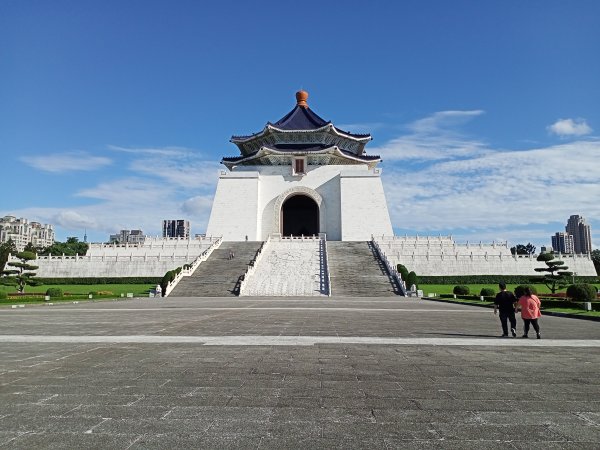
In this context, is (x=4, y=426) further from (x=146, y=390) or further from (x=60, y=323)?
(x=60, y=323)

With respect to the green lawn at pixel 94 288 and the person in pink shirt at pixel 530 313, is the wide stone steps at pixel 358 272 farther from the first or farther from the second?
the person in pink shirt at pixel 530 313

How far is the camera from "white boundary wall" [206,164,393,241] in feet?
135

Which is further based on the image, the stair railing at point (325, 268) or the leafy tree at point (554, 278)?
the leafy tree at point (554, 278)

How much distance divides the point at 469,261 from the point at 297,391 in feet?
98.4

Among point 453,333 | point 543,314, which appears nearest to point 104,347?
point 453,333

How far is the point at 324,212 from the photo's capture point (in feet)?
141

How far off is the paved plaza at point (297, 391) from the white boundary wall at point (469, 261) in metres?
23.4

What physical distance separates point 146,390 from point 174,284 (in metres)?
21.5

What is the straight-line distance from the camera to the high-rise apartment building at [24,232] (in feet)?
337

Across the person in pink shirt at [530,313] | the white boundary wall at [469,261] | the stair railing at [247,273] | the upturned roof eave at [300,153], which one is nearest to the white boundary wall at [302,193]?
the upturned roof eave at [300,153]

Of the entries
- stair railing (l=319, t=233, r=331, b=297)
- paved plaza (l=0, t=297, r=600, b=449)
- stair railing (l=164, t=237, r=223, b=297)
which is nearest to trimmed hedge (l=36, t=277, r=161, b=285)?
stair railing (l=164, t=237, r=223, b=297)

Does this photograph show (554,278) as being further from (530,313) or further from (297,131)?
(297,131)

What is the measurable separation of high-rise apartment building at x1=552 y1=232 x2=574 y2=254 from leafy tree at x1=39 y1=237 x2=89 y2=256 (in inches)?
3323

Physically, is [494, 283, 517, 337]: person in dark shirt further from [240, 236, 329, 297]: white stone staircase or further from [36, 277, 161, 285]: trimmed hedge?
[36, 277, 161, 285]: trimmed hedge
